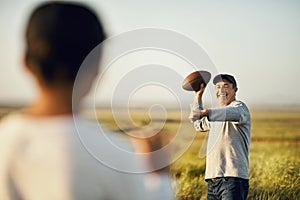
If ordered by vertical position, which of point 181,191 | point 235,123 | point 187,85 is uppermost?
point 187,85

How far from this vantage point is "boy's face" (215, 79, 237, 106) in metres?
4.48

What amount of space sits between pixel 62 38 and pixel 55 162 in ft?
0.73

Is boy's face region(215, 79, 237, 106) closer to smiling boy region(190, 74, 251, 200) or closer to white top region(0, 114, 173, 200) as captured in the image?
smiling boy region(190, 74, 251, 200)

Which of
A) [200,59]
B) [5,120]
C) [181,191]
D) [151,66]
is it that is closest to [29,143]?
[5,120]

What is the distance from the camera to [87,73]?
126 cm

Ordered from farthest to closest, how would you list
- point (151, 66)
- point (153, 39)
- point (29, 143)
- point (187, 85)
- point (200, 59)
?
1. point (187, 85)
2. point (200, 59)
3. point (151, 66)
4. point (153, 39)
5. point (29, 143)

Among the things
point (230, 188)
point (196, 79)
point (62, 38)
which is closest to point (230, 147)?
point (230, 188)

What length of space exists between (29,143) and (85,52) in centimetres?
19

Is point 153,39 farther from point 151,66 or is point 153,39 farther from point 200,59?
point 200,59

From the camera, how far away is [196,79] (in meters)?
4.55

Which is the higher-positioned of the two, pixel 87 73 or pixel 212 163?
pixel 87 73

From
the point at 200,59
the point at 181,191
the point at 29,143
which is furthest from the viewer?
the point at 181,191

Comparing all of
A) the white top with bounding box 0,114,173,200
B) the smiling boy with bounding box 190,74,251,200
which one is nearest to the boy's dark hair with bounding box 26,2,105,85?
the white top with bounding box 0,114,173,200

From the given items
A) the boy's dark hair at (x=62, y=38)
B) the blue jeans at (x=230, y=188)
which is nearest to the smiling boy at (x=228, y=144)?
the blue jeans at (x=230, y=188)
